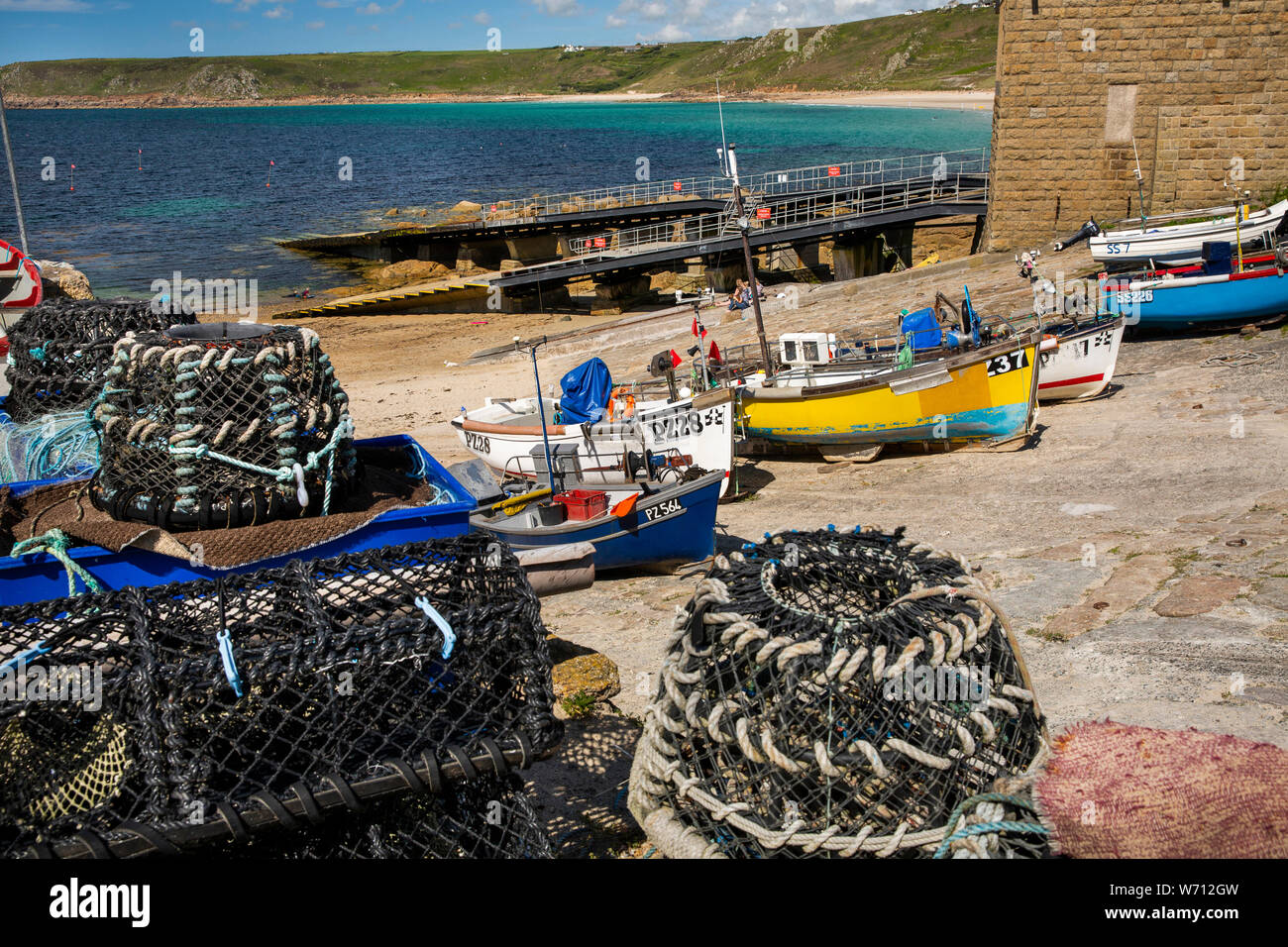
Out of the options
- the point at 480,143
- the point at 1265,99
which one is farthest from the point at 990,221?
the point at 480,143

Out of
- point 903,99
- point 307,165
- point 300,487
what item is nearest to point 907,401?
point 300,487

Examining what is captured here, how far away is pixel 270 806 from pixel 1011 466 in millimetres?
11704

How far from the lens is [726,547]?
1177 cm

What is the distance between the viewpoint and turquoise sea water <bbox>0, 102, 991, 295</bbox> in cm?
4184

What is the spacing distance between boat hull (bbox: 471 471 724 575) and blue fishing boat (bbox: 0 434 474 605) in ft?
12.1

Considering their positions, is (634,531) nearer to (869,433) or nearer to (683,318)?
(869,433)

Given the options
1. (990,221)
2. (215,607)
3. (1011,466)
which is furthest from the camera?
(990,221)

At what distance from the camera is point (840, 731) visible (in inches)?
152

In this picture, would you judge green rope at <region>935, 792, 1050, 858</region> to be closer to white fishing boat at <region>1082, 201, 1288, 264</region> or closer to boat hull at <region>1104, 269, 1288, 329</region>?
boat hull at <region>1104, 269, 1288, 329</region>

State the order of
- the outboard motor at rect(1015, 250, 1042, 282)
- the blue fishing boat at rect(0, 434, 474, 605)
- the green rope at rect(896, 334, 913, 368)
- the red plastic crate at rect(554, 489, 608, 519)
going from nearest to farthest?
the blue fishing boat at rect(0, 434, 474, 605)
the red plastic crate at rect(554, 489, 608, 519)
the green rope at rect(896, 334, 913, 368)
the outboard motor at rect(1015, 250, 1042, 282)

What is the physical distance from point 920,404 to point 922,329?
1.37 meters

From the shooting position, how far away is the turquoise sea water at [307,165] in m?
41.8

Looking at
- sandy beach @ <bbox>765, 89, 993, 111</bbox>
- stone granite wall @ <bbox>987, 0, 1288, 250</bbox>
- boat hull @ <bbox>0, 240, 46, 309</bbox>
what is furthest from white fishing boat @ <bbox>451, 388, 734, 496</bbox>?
sandy beach @ <bbox>765, 89, 993, 111</bbox>

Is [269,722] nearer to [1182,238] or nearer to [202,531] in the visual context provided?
[202,531]
